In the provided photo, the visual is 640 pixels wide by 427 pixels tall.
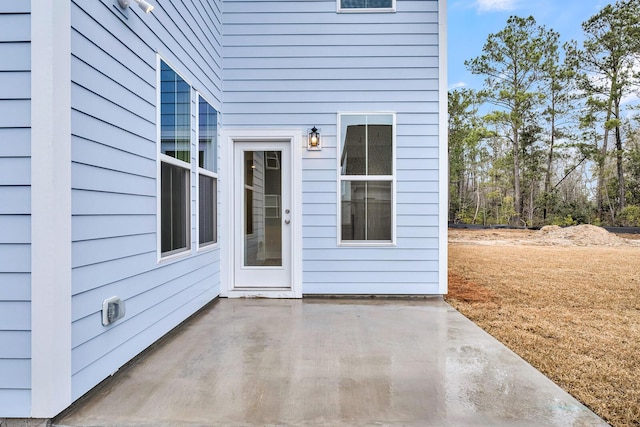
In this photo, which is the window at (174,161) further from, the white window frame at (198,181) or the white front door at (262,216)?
the white front door at (262,216)

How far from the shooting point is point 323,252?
4.19m

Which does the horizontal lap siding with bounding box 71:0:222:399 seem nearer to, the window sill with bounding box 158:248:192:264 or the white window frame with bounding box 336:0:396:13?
the window sill with bounding box 158:248:192:264

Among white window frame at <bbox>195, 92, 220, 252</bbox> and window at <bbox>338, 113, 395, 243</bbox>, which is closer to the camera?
white window frame at <bbox>195, 92, 220, 252</bbox>

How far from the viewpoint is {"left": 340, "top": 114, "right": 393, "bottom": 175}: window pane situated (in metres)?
4.18

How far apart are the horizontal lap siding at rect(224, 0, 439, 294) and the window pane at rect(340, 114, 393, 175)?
11 cm

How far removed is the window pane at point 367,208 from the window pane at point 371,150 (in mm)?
171

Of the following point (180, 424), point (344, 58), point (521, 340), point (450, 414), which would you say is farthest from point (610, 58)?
point (180, 424)

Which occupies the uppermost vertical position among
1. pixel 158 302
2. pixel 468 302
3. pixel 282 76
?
pixel 282 76

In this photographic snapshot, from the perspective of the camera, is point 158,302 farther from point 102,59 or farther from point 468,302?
point 468,302

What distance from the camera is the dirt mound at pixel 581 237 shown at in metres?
10.4

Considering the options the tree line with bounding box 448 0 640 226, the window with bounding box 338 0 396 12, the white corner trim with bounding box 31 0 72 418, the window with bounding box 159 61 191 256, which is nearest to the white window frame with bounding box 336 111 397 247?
the window with bounding box 338 0 396 12

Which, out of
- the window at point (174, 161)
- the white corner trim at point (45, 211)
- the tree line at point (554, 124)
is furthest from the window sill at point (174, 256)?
the tree line at point (554, 124)

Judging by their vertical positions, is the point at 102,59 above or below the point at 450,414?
above

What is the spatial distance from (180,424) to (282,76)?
3.67 m
